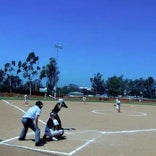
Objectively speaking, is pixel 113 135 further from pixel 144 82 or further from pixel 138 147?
pixel 144 82

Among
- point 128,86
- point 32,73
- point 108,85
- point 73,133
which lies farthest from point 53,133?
point 128,86

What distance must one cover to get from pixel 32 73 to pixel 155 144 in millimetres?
107040

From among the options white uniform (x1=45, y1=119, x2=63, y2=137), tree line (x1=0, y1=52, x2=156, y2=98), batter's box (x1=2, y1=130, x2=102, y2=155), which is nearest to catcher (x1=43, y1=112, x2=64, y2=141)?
white uniform (x1=45, y1=119, x2=63, y2=137)

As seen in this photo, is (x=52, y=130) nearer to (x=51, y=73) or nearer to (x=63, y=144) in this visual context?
(x=63, y=144)

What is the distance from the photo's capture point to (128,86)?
14962cm

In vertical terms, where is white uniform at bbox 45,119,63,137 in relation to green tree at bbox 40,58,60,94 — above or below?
below

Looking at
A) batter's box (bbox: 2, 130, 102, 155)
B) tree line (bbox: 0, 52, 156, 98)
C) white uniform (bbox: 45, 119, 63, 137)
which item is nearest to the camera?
batter's box (bbox: 2, 130, 102, 155)

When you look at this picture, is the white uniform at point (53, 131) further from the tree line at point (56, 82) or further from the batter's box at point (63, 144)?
the tree line at point (56, 82)

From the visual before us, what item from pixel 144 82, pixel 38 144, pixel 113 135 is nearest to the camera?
pixel 38 144

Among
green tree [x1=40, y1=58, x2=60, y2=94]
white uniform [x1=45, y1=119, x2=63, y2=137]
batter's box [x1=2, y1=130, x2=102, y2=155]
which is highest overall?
green tree [x1=40, y1=58, x2=60, y2=94]

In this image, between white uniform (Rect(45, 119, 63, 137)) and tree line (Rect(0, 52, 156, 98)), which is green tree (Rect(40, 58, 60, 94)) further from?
white uniform (Rect(45, 119, 63, 137))

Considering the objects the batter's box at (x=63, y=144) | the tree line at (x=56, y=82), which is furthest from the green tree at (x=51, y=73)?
the batter's box at (x=63, y=144)

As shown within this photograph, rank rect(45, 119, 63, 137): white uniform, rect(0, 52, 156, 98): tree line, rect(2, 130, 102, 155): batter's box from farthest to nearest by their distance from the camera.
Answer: rect(0, 52, 156, 98): tree line
rect(45, 119, 63, 137): white uniform
rect(2, 130, 102, 155): batter's box

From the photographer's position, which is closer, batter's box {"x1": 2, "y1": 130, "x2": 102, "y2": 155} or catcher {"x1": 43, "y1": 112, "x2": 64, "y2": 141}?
batter's box {"x1": 2, "y1": 130, "x2": 102, "y2": 155}
